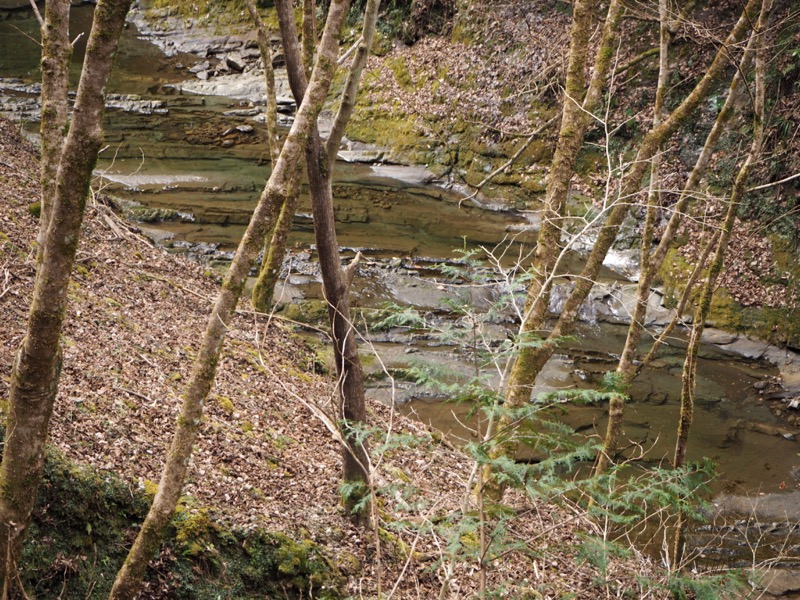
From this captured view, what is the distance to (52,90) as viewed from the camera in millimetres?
3957

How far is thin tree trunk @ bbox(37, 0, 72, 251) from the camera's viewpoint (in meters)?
3.72

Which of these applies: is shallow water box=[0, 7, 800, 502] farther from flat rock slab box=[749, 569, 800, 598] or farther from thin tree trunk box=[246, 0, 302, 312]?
thin tree trunk box=[246, 0, 302, 312]

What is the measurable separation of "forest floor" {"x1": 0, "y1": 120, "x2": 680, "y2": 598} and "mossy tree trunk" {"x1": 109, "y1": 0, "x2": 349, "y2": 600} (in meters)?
0.31

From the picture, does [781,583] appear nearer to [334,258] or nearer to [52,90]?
[334,258]

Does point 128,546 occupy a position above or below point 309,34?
below

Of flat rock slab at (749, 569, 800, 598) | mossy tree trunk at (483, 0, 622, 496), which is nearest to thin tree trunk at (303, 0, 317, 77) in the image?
mossy tree trunk at (483, 0, 622, 496)

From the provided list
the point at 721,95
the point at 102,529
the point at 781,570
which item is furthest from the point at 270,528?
the point at 721,95

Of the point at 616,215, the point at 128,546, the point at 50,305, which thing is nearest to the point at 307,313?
the point at 616,215

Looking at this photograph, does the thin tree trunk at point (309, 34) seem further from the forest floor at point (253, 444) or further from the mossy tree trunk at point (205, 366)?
the mossy tree trunk at point (205, 366)

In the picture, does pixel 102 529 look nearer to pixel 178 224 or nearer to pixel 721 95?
pixel 178 224

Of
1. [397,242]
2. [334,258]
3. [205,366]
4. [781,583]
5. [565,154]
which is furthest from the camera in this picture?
[397,242]

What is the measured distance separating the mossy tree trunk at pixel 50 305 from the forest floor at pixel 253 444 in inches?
40.7

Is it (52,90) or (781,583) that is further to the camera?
(781,583)

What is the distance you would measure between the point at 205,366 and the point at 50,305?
100 cm
